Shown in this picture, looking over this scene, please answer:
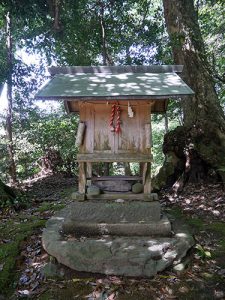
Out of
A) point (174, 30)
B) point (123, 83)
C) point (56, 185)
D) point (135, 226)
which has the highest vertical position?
point (174, 30)

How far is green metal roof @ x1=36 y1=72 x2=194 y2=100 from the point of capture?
5.09 m

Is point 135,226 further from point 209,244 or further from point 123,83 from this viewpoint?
point 123,83

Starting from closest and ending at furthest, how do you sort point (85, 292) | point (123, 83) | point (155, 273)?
point (85, 292)
point (155, 273)
point (123, 83)

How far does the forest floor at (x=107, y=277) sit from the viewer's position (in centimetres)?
409

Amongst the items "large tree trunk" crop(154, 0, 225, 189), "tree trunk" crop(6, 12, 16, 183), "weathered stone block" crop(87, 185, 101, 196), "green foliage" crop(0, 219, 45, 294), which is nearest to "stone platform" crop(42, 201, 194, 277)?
"weathered stone block" crop(87, 185, 101, 196)

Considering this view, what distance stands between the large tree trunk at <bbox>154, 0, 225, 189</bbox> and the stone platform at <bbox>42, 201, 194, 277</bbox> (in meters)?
2.95

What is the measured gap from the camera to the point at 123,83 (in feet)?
A: 18.6

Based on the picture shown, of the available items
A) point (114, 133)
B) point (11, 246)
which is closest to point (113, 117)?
point (114, 133)

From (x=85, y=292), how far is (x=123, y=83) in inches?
144

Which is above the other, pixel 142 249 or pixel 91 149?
pixel 91 149

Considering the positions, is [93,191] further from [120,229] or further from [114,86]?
[114,86]

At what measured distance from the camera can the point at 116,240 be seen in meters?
5.05

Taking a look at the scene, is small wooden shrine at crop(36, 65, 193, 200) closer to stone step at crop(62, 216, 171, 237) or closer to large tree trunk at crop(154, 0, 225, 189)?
stone step at crop(62, 216, 171, 237)

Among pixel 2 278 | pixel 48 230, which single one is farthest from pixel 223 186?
pixel 2 278
